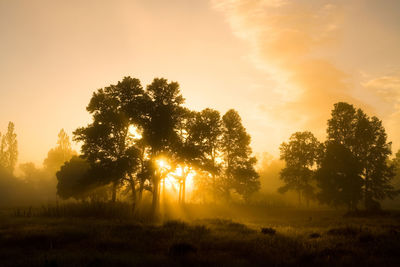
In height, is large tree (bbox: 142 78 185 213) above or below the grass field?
above

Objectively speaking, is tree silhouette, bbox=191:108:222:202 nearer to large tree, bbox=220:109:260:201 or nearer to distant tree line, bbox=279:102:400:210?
large tree, bbox=220:109:260:201

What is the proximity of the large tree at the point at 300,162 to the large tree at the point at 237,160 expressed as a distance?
1220cm

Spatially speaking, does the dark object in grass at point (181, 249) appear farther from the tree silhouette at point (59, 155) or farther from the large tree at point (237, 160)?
the tree silhouette at point (59, 155)

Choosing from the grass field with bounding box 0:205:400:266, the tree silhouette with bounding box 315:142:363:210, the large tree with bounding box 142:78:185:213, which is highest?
the large tree with bounding box 142:78:185:213

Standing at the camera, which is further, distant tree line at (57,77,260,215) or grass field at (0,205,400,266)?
distant tree line at (57,77,260,215)

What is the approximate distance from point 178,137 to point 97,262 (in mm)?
26657

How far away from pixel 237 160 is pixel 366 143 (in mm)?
20333

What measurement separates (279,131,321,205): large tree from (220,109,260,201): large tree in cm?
1220

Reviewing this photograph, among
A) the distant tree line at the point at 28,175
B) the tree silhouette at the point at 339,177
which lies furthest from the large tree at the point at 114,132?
the distant tree line at the point at 28,175

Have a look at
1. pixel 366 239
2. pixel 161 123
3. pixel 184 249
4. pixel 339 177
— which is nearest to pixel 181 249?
pixel 184 249

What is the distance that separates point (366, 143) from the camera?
4294 cm

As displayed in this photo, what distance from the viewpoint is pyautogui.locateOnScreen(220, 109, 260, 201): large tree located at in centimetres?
4716

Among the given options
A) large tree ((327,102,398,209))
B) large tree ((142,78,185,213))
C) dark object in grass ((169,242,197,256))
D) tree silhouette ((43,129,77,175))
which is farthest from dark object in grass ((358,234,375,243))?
tree silhouette ((43,129,77,175))

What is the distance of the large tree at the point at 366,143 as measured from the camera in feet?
138
